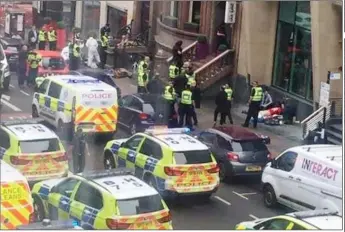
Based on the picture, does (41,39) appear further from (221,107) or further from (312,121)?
(312,121)

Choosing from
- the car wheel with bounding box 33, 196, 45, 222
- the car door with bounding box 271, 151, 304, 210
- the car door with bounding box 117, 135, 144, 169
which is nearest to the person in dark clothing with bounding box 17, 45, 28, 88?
the car wheel with bounding box 33, 196, 45, 222

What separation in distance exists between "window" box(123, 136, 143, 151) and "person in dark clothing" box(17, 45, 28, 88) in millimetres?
1919

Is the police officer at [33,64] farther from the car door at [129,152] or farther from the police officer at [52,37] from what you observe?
the car door at [129,152]

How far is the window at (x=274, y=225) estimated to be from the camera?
39.1ft

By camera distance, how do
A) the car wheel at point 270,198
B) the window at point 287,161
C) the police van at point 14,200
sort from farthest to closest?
the window at point 287,161, the car wheel at point 270,198, the police van at point 14,200

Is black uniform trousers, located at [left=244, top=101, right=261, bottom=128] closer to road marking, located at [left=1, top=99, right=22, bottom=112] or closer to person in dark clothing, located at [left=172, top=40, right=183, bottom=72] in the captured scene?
person in dark clothing, located at [left=172, top=40, right=183, bottom=72]

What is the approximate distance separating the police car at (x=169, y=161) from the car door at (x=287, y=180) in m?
0.97

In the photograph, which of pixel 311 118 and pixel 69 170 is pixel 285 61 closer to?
pixel 311 118

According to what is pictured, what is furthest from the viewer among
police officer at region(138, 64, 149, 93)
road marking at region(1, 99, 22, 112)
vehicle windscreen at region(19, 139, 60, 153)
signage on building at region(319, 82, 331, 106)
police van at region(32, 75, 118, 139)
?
signage on building at region(319, 82, 331, 106)

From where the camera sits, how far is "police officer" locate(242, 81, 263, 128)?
16.1m

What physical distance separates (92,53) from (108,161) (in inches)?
64.1

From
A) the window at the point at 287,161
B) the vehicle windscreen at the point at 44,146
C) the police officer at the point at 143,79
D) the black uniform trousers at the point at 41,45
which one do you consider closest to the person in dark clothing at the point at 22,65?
the black uniform trousers at the point at 41,45

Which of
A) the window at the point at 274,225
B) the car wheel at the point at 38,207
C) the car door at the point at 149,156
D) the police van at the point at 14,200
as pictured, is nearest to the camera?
the police van at the point at 14,200

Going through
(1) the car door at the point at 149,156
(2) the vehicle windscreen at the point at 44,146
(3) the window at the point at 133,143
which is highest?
(2) the vehicle windscreen at the point at 44,146
